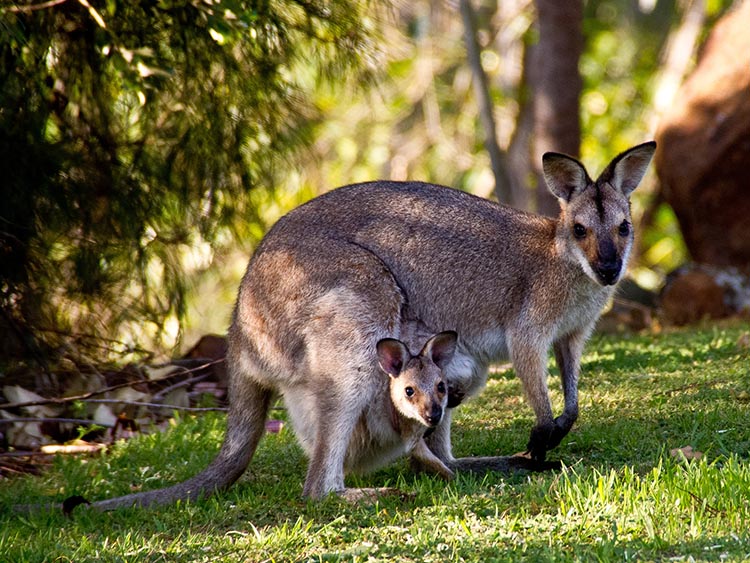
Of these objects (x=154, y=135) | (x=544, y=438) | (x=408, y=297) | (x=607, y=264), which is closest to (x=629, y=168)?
(x=607, y=264)

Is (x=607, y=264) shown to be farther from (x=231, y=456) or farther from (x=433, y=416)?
(x=231, y=456)

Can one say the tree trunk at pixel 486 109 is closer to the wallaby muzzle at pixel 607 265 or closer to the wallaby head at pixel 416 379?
the wallaby muzzle at pixel 607 265

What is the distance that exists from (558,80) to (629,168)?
201 inches

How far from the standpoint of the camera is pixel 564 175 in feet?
18.9

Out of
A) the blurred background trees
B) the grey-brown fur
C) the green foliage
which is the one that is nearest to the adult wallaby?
the grey-brown fur

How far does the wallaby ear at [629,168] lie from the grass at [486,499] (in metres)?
1.24

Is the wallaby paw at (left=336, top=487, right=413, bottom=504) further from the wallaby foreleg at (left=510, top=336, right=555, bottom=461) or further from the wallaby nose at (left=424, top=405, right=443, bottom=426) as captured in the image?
the wallaby foreleg at (left=510, top=336, right=555, bottom=461)

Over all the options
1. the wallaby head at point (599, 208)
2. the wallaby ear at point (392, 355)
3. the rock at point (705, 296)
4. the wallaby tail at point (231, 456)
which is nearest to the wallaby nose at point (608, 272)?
the wallaby head at point (599, 208)

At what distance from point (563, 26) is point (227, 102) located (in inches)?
155

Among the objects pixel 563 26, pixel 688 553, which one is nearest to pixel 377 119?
pixel 563 26

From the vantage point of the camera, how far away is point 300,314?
530 cm

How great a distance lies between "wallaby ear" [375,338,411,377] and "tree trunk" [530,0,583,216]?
5596 mm

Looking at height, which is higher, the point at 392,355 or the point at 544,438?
the point at 392,355

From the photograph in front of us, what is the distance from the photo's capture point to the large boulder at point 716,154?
34.1ft
